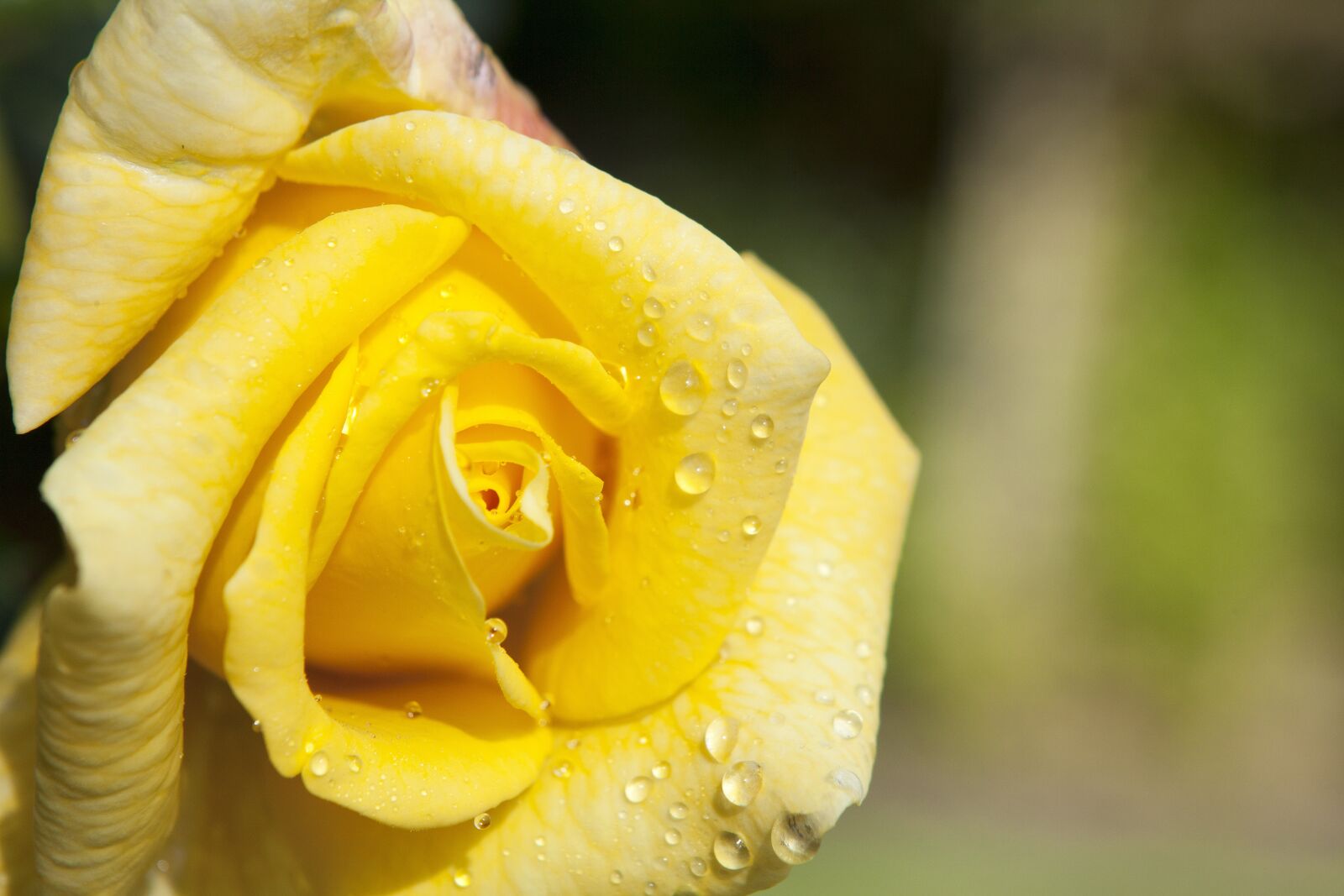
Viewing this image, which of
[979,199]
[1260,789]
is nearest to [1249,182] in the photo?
[979,199]

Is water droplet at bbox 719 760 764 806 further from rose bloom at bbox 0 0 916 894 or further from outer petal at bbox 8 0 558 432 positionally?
outer petal at bbox 8 0 558 432

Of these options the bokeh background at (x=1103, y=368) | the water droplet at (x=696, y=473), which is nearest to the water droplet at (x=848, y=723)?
the water droplet at (x=696, y=473)

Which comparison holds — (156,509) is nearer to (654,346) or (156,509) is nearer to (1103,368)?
(654,346)

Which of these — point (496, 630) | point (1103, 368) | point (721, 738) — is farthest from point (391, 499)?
point (1103, 368)

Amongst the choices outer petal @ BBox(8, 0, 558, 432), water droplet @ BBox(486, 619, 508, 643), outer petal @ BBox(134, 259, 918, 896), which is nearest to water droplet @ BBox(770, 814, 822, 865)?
Answer: outer petal @ BBox(134, 259, 918, 896)

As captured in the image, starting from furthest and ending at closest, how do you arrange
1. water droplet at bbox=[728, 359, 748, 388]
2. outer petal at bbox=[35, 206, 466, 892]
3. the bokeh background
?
the bokeh background → water droplet at bbox=[728, 359, 748, 388] → outer petal at bbox=[35, 206, 466, 892]

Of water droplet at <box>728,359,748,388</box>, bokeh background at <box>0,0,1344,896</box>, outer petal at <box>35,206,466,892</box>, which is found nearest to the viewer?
outer petal at <box>35,206,466,892</box>

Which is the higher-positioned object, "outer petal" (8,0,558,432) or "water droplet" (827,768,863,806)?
"outer petal" (8,0,558,432)
